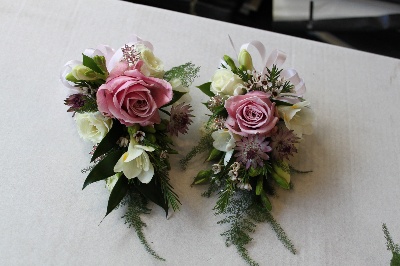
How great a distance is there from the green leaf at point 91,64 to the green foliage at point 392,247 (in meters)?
0.63

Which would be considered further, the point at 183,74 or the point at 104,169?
the point at 183,74

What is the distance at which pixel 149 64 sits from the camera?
97 cm

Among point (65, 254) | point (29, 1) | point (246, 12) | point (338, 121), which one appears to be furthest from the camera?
point (246, 12)

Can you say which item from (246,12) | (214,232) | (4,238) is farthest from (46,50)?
(246,12)

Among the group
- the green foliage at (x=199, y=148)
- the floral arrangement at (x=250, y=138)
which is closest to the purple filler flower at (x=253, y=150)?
the floral arrangement at (x=250, y=138)

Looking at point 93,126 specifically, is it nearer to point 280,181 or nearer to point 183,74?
point 183,74

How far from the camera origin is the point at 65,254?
0.90 meters

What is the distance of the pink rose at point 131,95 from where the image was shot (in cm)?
90

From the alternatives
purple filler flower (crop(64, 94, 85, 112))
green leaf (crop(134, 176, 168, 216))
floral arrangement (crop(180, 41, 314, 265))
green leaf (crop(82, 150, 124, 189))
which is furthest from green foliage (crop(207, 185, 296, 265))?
purple filler flower (crop(64, 94, 85, 112))

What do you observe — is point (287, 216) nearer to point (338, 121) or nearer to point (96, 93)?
point (338, 121)

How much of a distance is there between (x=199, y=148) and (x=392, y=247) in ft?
1.37

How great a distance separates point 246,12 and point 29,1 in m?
0.86

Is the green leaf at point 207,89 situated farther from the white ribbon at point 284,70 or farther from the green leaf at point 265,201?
the green leaf at point 265,201

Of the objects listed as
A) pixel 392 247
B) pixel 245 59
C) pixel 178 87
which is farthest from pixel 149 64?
pixel 392 247
